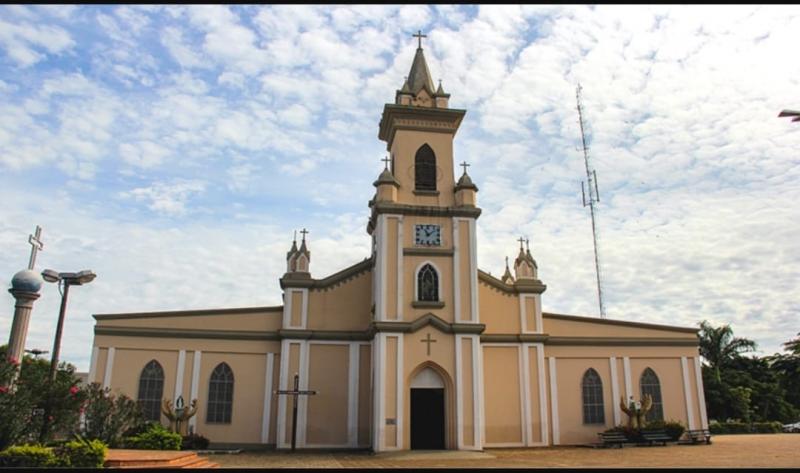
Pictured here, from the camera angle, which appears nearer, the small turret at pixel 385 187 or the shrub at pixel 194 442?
the shrub at pixel 194 442

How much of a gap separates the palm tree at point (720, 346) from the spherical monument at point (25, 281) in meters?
48.2

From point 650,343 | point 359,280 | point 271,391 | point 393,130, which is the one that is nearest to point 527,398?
point 650,343

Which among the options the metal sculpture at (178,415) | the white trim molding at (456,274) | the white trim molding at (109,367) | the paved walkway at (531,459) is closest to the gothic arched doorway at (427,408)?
the paved walkway at (531,459)

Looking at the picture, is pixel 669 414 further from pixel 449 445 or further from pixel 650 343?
pixel 449 445

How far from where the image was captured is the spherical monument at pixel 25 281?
19.5 metres

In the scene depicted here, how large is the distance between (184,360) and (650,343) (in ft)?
71.8

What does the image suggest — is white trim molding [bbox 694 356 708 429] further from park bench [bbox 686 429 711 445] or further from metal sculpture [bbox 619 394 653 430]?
metal sculpture [bbox 619 394 653 430]

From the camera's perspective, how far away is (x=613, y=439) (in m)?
27.6

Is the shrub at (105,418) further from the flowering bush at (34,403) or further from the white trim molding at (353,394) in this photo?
the white trim molding at (353,394)

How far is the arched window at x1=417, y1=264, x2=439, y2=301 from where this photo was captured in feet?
90.0

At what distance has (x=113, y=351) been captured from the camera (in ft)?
91.4

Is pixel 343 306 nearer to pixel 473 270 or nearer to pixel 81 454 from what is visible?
pixel 473 270

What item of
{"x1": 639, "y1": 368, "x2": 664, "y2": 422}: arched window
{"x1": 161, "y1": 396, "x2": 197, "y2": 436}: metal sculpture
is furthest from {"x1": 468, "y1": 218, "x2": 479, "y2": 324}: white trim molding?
{"x1": 161, "y1": 396, "x2": 197, "y2": 436}: metal sculpture

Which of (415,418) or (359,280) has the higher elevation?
(359,280)
